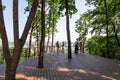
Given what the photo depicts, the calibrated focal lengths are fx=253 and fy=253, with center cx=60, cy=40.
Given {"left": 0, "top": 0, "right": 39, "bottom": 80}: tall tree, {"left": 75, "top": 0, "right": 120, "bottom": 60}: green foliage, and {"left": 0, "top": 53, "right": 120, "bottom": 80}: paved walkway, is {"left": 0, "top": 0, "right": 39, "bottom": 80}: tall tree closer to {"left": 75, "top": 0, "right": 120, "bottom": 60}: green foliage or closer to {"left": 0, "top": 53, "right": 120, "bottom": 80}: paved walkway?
{"left": 0, "top": 53, "right": 120, "bottom": 80}: paved walkway

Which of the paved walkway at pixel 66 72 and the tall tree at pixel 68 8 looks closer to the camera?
the paved walkway at pixel 66 72

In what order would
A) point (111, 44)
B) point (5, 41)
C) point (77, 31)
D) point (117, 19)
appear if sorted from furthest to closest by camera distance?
point (77, 31) → point (111, 44) → point (117, 19) → point (5, 41)

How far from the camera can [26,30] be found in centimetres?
898

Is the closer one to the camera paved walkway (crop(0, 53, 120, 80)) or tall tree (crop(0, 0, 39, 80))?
tall tree (crop(0, 0, 39, 80))

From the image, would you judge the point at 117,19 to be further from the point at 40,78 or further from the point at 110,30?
the point at 40,78

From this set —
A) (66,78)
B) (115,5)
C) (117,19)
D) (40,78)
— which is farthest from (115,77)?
→ (117,19)

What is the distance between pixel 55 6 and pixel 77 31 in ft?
67.1

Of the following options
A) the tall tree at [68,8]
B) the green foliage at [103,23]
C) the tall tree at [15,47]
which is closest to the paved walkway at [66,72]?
the tall tree at [15,47]

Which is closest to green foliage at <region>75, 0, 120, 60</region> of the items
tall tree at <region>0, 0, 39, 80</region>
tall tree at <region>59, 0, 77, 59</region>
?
tall tree at <region>59, 0, 77, 59</region>

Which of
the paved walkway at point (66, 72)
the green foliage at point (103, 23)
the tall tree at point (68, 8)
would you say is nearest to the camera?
the paved walkway at point (66, 72)

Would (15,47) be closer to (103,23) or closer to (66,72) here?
(66,72)

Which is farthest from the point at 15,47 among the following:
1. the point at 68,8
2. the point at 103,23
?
the point at 103,23

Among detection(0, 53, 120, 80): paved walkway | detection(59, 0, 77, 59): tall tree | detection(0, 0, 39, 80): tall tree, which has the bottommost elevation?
detection(0, 53, 120, 80): paved walkway

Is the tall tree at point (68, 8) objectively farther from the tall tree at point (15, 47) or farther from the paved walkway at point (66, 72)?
the tall tree at point (15, 47)
